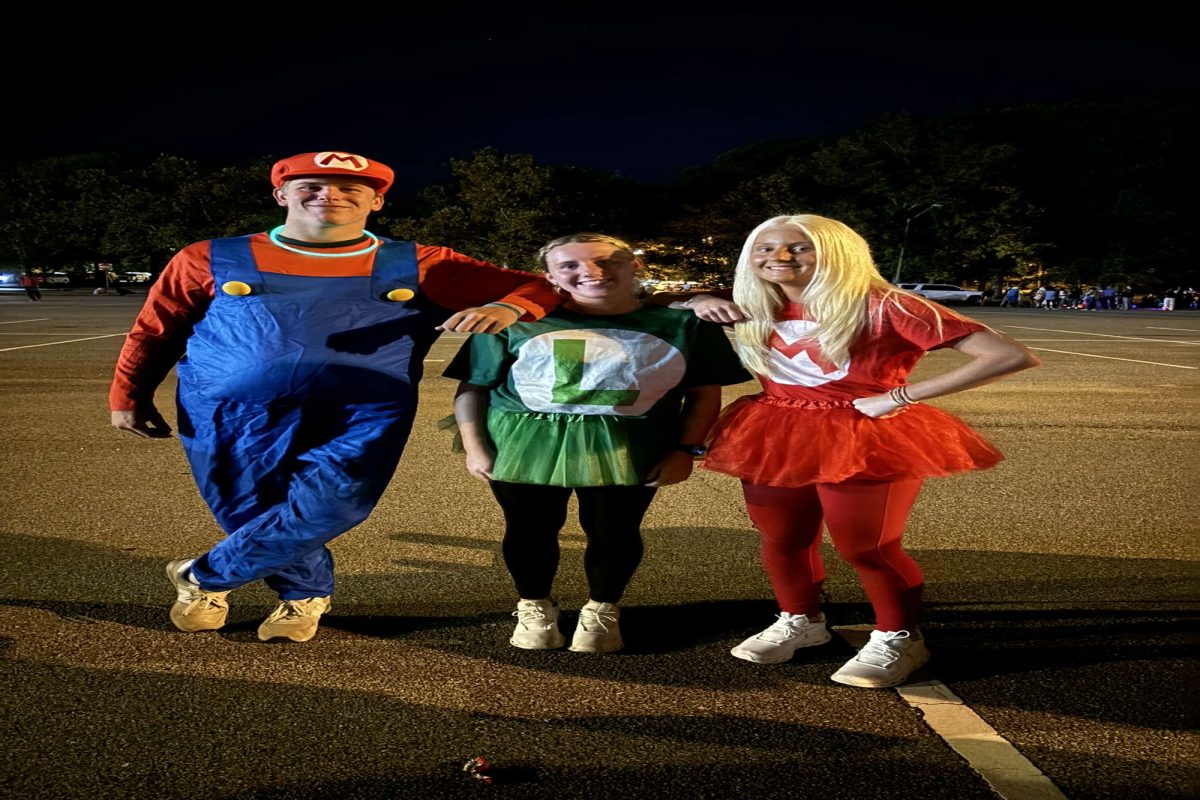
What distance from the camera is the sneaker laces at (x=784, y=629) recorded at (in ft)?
11.8

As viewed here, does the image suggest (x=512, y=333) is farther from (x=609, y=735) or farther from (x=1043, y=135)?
(x=1043, y=135)

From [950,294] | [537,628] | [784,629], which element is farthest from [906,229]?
[537,628]

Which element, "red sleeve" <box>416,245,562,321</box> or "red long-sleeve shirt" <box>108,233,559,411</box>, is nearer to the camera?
"red long-sleeve shirt" <box>108,233,559,411</box>

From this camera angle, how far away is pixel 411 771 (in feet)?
8.96

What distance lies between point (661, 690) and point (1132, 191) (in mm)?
66786

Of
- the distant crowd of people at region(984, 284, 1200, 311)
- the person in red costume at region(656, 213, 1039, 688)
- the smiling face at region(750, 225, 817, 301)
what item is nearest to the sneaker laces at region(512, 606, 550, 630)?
the person in red costume at region(656, 213, 1039, 688)

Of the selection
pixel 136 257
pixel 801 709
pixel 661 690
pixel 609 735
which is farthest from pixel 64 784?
pixel 136 257

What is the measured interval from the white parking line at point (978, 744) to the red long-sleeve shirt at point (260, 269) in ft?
5.50

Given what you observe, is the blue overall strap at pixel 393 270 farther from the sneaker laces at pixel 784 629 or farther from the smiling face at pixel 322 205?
the sneaker laces at pixel 784 629

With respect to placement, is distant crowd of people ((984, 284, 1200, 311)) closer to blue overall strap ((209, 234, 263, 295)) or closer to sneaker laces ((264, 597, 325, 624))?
sneaker laces ((264, 597, 325, 624))

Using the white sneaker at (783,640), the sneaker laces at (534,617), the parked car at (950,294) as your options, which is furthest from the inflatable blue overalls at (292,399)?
the parked car at (950,294)

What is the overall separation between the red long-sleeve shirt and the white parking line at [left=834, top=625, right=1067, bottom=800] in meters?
1.68

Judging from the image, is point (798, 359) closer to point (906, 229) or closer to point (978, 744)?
point (978, 744)

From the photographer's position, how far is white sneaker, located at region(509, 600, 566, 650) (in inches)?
143
